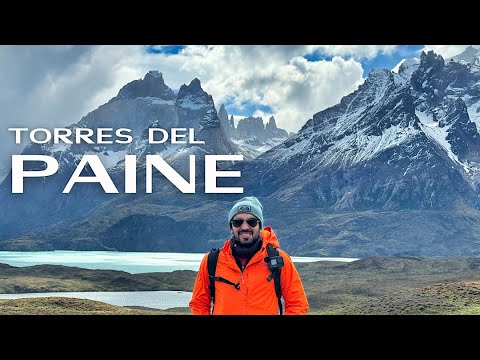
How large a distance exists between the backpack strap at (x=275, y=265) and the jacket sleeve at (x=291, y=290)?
46 millimetres

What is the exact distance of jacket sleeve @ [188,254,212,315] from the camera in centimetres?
730

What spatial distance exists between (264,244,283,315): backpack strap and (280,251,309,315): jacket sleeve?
5 centimetres

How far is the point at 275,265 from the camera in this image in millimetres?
6922

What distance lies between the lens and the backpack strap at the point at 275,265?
692cm

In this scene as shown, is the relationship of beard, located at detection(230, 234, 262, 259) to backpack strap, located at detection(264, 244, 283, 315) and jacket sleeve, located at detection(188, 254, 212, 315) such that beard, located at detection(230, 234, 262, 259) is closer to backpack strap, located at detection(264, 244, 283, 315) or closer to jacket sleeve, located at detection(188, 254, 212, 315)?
backpack strap, located at detection(264, 244, 283, 315)

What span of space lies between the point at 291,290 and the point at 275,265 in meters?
0.40

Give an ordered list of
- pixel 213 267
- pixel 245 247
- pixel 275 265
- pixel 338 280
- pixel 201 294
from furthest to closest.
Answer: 1. pixel 338 280
2. pixel 201 294
3. pixel 213 267
4. pixel 245 247
5. pixel 275 265

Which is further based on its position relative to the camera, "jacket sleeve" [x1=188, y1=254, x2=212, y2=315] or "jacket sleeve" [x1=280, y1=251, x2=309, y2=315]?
"jacket sleeve" [x1=188, y1=254, x2=212, y2=315]

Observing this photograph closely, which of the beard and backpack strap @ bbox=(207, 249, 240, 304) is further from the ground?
the beard

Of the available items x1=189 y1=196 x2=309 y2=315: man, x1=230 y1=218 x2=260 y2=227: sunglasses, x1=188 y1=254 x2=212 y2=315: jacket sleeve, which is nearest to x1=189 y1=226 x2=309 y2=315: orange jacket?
x1=189 y1=196 x2=309 y2=315: man

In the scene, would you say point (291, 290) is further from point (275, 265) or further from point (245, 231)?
point (245, 231)

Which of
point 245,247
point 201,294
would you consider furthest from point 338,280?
point 245,247
